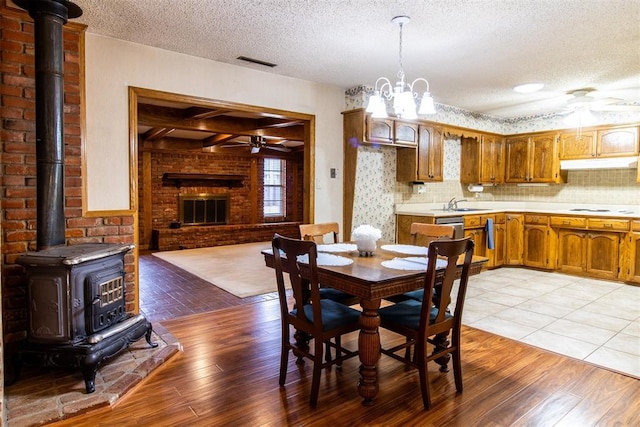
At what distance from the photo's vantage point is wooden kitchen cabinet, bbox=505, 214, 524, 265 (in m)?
5.92

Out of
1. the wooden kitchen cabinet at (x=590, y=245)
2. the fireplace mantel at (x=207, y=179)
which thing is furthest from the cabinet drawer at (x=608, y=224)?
the fireplace mantel at (x=207, y=179)

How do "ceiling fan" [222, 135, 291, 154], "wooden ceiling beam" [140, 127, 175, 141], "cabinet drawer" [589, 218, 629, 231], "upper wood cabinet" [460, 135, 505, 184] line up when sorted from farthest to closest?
"ceiling fan" [222, 135, 291, 154] < "wooden ceiling beam" [140, 127, 175, 141] < "upper wood cabinet" [460, 135, 505, 184] < "cabinet drawer" [589, 218, 629, 231]

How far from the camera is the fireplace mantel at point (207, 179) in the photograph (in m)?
Result: 8.55

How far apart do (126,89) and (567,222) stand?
221 inches

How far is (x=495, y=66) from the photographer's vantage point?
3.92 metres

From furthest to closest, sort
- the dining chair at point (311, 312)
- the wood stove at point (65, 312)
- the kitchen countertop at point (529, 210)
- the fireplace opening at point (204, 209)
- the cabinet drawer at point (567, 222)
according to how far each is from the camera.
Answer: the fireplace opening at point (204, 209)
the cabinet drawer at point (567, 222)
the kitchen countertop at point (529, 210)
the wood stove at point (65, 312)
the dining chair at point (311, 312)

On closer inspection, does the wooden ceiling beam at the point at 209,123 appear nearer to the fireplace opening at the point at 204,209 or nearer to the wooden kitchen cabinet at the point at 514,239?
the fireplace opening at the point at 204,209

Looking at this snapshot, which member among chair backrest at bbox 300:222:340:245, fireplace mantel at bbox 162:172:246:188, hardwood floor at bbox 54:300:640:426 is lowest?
hardwood floor at bbox 54:300:640:426

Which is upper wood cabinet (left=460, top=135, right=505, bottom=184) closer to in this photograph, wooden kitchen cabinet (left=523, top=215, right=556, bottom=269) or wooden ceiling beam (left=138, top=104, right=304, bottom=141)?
wooden kitchen cabinet (left=523, top=215, right=556, bottom=269)

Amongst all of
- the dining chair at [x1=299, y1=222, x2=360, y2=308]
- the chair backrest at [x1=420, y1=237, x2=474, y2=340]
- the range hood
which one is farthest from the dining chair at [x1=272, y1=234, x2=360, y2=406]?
the range hood

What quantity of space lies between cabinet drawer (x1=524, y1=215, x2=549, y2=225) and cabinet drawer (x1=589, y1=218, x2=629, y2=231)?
1.87 feet

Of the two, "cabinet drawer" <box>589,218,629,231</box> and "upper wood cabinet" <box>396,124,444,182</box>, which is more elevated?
"upper wood cabinet" <box>396,124,444,182</box>

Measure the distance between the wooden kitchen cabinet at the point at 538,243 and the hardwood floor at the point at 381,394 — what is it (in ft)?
10.5

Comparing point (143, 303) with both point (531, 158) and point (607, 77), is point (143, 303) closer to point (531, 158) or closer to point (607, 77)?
point (607, 77)
